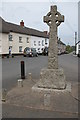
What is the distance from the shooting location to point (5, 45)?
29.5 m

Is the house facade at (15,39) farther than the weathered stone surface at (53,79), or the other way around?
the house facade at (15,39)

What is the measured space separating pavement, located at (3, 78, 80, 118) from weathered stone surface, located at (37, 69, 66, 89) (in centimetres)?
34

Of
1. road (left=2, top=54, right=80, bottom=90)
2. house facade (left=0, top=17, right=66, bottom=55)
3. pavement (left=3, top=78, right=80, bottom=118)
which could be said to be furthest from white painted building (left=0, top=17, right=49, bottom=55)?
pavement (left=3, top=78, right=80, bottom=118)

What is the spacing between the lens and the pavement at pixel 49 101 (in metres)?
4.35

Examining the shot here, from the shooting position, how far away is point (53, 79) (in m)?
5.95

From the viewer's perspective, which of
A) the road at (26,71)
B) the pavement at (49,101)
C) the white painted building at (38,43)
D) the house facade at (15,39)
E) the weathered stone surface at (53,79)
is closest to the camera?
the pavement at (49,101)

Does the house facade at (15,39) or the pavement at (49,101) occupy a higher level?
the house facade at (15,39)

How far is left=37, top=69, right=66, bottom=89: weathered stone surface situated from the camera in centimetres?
590

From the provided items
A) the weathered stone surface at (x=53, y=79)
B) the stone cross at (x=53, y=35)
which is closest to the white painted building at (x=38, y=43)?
the stone cross at (x=53, y=35)

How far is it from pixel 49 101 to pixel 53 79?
1556mm

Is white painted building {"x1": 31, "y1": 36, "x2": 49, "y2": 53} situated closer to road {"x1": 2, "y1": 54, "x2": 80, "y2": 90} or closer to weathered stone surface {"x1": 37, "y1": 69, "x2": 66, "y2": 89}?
road {"x1": 2, "y1": 54, "x2": 80, "y2": 90}

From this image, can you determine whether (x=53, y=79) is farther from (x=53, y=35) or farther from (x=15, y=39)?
(x=15, y=39)

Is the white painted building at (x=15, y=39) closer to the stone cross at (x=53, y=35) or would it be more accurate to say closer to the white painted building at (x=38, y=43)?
the white painted building at (x=38, y=43)

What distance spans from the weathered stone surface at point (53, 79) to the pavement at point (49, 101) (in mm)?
338
